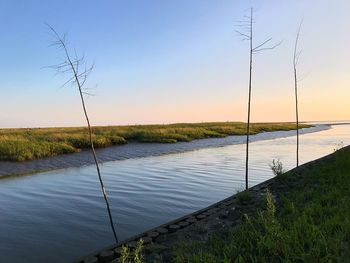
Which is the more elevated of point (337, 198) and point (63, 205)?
point (337, 198)

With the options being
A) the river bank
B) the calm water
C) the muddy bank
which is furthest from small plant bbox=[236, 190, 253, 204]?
the muddy bank

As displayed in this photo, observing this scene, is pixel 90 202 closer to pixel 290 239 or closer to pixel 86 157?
pixel 290 239

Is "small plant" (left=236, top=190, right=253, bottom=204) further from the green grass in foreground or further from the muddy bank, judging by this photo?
the muddy bank

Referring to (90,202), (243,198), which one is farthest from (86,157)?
(243,198)

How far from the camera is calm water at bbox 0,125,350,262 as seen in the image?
9.70m

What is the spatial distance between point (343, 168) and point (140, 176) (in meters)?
10.6

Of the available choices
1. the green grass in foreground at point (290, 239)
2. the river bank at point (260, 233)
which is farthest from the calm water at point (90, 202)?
the green grass in foreground at point (290, 239)

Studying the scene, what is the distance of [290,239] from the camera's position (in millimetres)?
6559

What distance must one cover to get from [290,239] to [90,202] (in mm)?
9566

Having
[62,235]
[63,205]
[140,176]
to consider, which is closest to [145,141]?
[140,176]

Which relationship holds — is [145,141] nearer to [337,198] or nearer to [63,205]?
[63,205]

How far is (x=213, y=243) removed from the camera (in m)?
7.42

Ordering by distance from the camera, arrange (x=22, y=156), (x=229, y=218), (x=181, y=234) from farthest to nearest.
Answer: (x=22, y=156) < (x=229, y=218) < (x=181, y=234)

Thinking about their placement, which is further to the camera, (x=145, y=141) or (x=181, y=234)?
(x=145, y=141)
